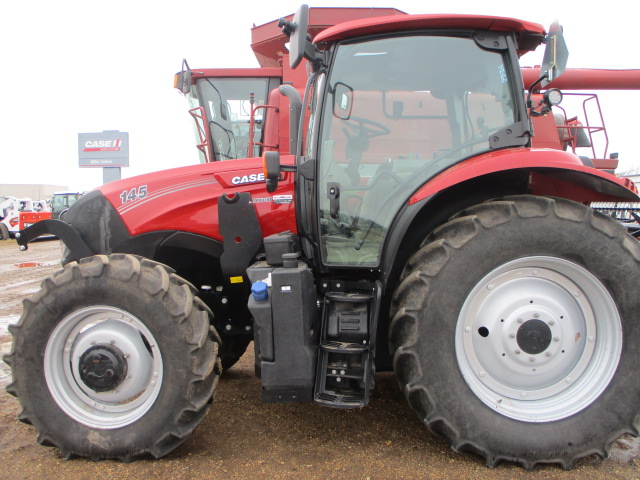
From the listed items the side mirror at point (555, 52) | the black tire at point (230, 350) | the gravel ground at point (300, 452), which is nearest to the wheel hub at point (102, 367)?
the gravel ground at point (300, 452)

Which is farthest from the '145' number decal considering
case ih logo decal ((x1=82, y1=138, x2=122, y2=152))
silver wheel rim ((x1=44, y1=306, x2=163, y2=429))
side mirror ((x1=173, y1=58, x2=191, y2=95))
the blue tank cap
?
case ih logo decal ((x1=82, y1=138, x2=122, y2=152))

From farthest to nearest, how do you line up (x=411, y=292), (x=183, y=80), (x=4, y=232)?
(x=4, y=232) → (x=183, y=80) → (x=411, y=292)

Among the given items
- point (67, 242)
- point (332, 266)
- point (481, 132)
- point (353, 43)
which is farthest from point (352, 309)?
point (67, 242)

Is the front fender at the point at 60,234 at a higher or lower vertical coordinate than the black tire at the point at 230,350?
higher

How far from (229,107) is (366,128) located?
4.61 meters

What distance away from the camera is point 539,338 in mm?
2467

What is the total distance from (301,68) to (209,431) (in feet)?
16.2

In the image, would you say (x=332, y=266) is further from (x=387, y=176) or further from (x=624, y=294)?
(x=624, y=294)

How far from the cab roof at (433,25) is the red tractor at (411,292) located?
0.01m

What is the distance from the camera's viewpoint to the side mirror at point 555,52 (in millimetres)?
2633

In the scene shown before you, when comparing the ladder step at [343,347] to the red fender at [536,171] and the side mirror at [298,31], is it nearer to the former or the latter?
the red fender at [536,171]

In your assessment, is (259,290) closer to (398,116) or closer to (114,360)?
(114,360)

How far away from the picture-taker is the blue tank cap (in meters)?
2.61

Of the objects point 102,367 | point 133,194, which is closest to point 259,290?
point 102,367
